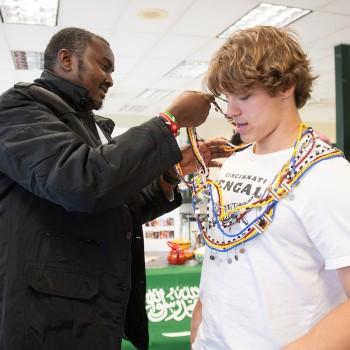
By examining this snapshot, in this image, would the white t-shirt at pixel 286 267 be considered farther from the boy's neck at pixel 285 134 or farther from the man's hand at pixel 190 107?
the man's hand at pixel 190 107

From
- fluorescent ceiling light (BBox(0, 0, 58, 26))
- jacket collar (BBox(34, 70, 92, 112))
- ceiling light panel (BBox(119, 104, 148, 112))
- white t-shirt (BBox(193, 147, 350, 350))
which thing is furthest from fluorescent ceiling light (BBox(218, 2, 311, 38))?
ceiling light panel (BBox(119, 104, 148, 112))

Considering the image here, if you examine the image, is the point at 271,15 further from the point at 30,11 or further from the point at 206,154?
the point at 206,154

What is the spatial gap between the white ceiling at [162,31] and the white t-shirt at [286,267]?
3110 millimetres

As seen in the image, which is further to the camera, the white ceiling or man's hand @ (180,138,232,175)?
the white ceiling

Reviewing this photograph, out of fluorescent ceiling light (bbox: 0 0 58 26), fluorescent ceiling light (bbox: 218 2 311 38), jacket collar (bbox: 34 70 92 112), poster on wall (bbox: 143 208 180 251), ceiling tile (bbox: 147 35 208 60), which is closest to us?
jacket collar (bbox: 34 70 92 112)

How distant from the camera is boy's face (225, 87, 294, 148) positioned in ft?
3.36

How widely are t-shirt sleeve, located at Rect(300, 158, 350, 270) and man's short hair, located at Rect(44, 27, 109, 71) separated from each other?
0.91 metres

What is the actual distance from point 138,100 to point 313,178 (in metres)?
8.13

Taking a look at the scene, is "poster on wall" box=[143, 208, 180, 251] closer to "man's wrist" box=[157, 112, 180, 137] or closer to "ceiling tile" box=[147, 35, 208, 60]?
"man's wrist" box=[157, 112, 180, 137]

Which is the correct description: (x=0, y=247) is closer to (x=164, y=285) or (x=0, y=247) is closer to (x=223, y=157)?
(x=223, y=157)

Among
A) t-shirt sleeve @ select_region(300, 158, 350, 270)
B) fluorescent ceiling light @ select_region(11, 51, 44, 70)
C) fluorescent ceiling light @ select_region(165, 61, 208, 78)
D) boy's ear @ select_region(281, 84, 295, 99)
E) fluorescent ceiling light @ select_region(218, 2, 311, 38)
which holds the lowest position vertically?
fluorescent ceiling light @ select_region(165, 61, 208, 78)

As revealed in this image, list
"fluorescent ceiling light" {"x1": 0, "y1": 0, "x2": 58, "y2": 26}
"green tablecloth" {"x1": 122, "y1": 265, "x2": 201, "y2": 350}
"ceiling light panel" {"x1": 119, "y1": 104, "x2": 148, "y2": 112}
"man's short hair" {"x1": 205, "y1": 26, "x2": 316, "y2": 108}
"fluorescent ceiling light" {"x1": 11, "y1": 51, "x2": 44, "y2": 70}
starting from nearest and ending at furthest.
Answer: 1. "man's short hair" {"x1": 205, "y1": 26, "x2": 316, "y2": 108}
2. "green tablecloth" {"x1": 122, "y1": 265, "x2": 201, "y2": 350}
3. "fluorescent ceiling light" {"x1": 0, "y1": 0, "x2": 58, "y2": 26}
4. "fluorescent ceiling light" {"x1": 11, "y1": 51, "x2": 44, "y2": 70}
5. "ceiling light panel" {"x1": 119, "y1": 104, "x2": 148, "y2": 112}

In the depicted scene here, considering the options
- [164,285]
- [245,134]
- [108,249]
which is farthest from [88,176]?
[164,285]

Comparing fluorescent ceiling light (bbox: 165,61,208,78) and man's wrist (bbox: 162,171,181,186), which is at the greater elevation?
man's wrist (bbox: 162,171,181,186)
